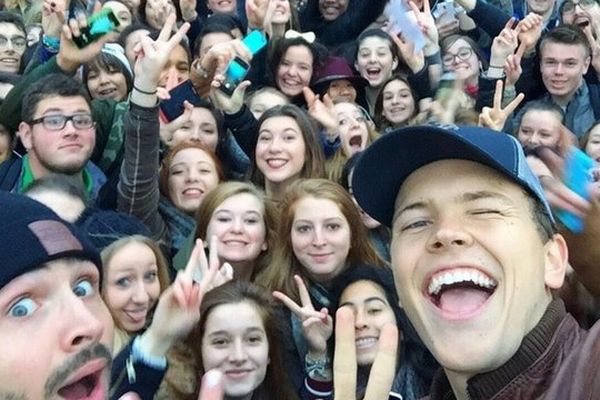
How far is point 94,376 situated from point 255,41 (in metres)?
4.28

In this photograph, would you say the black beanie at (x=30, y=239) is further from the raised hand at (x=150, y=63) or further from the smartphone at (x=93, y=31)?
the smartphone at (x=93, y=31)

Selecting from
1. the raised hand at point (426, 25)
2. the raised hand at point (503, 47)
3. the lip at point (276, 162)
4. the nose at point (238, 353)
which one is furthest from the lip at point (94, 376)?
the raised hand at point (426, 25)

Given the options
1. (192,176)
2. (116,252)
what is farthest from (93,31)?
(116,252)

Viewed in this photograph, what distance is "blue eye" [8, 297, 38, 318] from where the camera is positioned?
5.62 ft

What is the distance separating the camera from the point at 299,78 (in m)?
6.06

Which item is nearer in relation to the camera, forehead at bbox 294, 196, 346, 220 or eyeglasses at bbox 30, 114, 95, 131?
forehead at bbox 294, 196, 346, 220

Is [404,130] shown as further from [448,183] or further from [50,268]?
[50,268]

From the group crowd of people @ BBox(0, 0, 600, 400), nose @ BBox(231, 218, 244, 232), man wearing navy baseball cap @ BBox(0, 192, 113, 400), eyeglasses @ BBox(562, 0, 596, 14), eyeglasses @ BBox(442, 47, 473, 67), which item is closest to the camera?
man wearing navy baseball cap @ BBox(0, 192, 113, 400)

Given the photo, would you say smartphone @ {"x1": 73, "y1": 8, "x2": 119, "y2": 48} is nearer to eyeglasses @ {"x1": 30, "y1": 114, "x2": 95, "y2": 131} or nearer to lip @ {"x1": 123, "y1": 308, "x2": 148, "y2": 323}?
eyeglasses @ {"x1": 30, "y1": 114, "x2": 95, "y2": 131}

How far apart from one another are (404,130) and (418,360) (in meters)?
1.94

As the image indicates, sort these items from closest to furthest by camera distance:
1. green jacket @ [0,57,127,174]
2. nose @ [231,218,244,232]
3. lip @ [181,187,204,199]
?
nose @ [231,218,244,232] → lip @ [181,187,204,199] → green jacket @ [0,57,127,174]

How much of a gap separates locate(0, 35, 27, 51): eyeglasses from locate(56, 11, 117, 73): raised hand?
151 centimetres

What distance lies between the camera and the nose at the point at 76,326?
175 cm

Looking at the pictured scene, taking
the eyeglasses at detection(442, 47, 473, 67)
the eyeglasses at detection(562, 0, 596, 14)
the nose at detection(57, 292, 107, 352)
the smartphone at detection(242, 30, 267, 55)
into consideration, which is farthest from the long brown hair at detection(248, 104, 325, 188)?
the eyeglasses at detection(562, 0, 596, 14)
